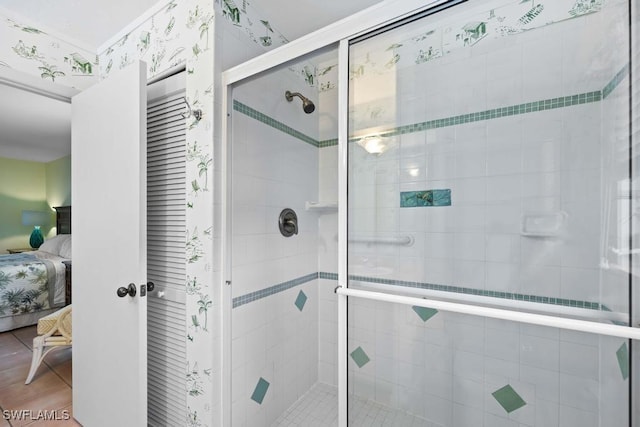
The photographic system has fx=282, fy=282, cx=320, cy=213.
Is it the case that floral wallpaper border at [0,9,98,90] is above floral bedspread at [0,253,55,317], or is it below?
above

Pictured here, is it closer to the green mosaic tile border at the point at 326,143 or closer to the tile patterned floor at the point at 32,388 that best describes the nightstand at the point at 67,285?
the tile patterned floor at the point at 32,388

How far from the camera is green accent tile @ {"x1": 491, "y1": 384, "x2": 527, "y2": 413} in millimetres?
1099

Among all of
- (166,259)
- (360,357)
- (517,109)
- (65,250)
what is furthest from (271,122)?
(65,250)

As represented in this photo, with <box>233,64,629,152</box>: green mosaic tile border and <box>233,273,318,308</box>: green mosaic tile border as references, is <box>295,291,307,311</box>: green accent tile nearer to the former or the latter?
<box>233,273,318,308</box>: green mosaic tile border

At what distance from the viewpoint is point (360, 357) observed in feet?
3.57

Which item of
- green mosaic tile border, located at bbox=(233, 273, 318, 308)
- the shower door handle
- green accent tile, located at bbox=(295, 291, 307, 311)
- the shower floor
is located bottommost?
the shower floor

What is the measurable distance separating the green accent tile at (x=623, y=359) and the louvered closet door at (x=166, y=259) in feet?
5.19

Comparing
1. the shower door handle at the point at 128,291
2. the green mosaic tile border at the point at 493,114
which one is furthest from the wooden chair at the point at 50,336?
the green mosaic tile border at the point at 493,114

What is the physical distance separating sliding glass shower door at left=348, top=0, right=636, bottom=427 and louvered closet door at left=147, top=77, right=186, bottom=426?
2.93 ft

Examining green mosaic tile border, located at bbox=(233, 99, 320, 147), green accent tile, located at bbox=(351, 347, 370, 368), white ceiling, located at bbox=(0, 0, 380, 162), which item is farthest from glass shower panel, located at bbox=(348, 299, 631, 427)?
white ceiling, located at bbox=(0, 0, 380, 162)

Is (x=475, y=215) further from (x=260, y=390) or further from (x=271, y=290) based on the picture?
(x=260, y=390)

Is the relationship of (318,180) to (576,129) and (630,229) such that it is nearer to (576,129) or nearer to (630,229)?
(576,129)

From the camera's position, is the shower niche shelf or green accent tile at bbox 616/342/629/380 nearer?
green accent tile at bbox 616/342/629/380

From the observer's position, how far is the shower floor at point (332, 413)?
3.51ft
